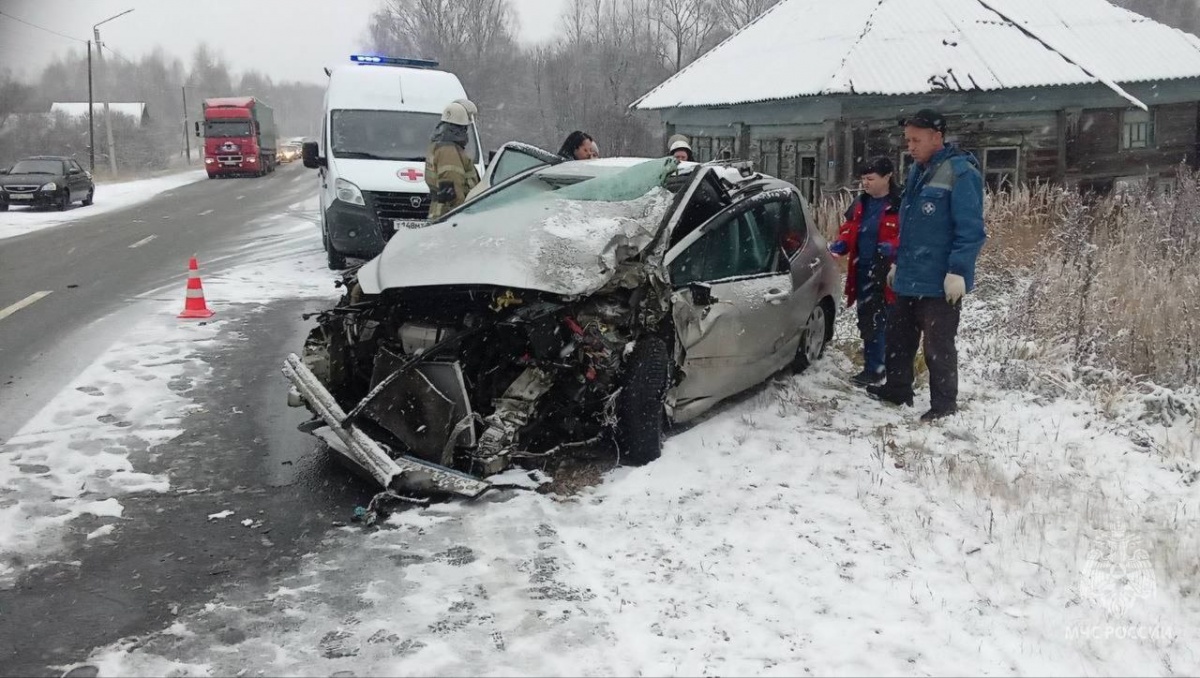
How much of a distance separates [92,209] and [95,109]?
51.1 meters

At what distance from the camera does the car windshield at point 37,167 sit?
22938mm

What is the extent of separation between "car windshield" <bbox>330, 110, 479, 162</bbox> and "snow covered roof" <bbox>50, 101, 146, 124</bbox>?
201ft

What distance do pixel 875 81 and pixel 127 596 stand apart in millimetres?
14274

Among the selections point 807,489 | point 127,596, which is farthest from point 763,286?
point 127,596

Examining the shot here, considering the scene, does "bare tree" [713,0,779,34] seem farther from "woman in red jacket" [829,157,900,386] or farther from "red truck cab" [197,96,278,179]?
"woman in red jacket" [829,157,900,386]

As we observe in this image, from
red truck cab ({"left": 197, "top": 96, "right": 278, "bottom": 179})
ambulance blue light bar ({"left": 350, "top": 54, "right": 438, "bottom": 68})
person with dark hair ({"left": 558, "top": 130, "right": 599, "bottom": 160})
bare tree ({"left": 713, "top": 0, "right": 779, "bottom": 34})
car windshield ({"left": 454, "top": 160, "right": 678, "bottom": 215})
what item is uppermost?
bare tree ({"left": 713, "top": 0, "right": 779, "bottom": 34})

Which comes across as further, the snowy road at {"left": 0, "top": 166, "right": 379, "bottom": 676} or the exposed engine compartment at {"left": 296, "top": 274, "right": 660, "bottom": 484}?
the exposed engine compartment at {"left": 296, "top": 274, "right": 660, "bottom": 484}

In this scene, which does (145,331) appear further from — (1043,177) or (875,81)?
(1043,177)

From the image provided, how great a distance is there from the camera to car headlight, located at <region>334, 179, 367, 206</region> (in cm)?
1117

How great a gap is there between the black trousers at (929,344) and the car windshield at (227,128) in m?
39.1

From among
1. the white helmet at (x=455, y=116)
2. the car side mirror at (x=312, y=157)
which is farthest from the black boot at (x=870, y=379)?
the car side mirror at (x=312, y=157)

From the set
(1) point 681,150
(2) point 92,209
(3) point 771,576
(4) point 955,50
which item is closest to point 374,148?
(1) point 681,150

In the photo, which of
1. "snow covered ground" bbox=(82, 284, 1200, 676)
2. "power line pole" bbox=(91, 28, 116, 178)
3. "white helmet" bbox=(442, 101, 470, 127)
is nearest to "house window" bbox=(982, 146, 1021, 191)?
"white helmet" bbox=(442, 101, 470, 127)

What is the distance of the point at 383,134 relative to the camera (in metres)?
12.4
